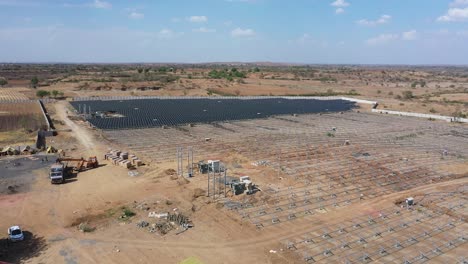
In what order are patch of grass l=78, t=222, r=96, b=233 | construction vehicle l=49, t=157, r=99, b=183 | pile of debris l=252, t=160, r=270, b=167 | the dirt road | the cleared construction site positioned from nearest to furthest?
the cleared construction site < patch of grass l=78, t=222, r=96, b=233 < construction vehicle l=49, t=157, r=99, b=183 < pile of debris l=252, t=160, r=270, b=167 < the dirt road

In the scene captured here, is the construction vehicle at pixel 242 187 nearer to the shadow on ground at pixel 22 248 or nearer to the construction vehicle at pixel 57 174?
the shadow on ground at pixel 22 248

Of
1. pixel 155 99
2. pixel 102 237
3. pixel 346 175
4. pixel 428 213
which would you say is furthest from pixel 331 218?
pixel 155 99

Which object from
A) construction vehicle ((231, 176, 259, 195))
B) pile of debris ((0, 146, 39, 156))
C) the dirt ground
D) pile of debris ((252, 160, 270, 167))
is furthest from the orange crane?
pile of debris ((252, 160, 270, 167))

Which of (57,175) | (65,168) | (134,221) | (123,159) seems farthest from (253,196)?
(65,168)

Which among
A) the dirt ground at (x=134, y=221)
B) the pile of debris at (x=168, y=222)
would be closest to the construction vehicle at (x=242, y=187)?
the dirt ground at (x=134, y=221)

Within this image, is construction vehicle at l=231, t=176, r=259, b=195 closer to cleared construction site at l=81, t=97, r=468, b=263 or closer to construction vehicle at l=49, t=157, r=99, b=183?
cleared construction site at l=81, t=97, r=468, b=263

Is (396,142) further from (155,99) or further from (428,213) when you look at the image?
(155,99)
